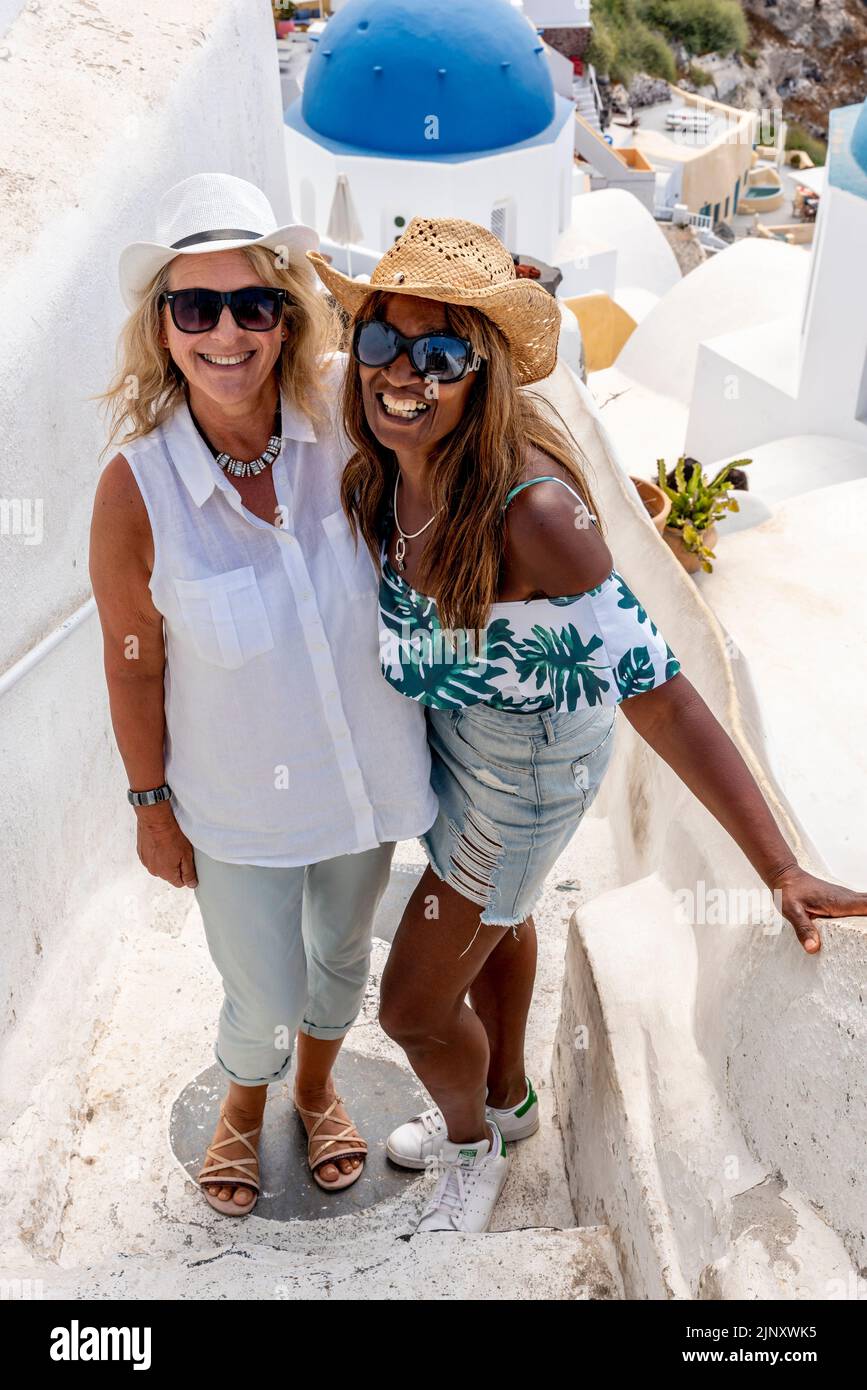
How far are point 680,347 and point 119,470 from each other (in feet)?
47.0

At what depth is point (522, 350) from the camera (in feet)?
7.00

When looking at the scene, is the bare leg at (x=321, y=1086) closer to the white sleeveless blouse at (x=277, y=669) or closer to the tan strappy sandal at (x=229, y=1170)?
the tan strappy sandal at (x=229, y=1170)

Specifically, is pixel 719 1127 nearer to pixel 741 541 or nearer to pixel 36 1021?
pixel 36 1021

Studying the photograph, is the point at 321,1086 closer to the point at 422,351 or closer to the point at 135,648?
the point at 135,648

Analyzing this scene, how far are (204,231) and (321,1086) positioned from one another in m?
1.92

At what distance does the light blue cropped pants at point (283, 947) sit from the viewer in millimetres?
2443

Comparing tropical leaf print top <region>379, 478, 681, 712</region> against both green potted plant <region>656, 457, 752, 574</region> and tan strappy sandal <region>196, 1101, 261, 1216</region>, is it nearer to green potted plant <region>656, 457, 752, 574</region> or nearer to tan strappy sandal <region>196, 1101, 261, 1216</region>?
tan strappy sandal <region>196, 1101, 261, 1216</region>

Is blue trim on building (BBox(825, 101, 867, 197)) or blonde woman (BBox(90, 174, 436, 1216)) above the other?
blonde woman (BBox(90, 174, 436, 1216))

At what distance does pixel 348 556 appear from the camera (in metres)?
2.23

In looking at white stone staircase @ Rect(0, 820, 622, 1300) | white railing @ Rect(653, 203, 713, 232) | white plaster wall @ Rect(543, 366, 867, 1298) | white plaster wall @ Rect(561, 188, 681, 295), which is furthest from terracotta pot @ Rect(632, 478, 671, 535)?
white railing @ Rect(653, 203, 713, 232)

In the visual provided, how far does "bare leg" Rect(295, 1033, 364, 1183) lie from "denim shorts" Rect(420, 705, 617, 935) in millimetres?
697

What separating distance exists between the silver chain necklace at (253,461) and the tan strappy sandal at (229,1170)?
1.51m

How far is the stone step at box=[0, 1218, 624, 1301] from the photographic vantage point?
7.33ft

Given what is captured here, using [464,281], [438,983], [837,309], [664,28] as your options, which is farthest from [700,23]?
[438,983]
